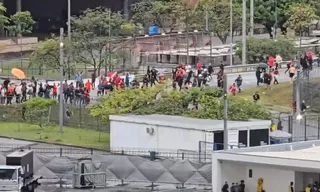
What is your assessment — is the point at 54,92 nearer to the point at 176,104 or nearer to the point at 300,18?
the point at 176,104

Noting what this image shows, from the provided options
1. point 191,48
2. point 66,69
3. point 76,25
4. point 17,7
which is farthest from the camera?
point 17,7

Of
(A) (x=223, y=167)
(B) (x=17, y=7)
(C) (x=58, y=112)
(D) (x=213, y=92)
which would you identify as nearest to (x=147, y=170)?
(A) (x=223, y=167)

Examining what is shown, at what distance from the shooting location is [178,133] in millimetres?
45531

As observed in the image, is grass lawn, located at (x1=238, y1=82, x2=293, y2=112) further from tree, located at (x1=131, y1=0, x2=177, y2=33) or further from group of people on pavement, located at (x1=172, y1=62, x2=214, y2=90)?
tree, located at (x1=131, y1=0, x2=177, y2=33)

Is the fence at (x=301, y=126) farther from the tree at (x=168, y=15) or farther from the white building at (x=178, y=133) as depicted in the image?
the tree at (x=168, y=15)

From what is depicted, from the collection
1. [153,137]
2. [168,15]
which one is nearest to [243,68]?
[168,15]

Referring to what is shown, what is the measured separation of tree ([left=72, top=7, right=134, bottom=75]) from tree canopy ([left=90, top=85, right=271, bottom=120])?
18.7 metres

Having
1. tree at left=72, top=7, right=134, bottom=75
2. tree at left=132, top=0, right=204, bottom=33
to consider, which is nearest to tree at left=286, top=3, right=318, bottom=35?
tree at left=132, top=0, right=204, bottom=33

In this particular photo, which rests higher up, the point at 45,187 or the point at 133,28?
the point at 133,28

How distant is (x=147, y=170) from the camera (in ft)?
136

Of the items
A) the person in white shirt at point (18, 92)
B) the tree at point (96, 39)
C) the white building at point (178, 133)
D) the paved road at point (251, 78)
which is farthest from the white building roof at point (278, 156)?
the tree at point (96, 39)

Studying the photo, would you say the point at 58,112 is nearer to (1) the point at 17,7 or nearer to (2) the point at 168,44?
(2) the point at 168,44

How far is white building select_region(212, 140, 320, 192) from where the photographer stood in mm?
37594

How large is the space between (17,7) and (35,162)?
67567 millimetres
